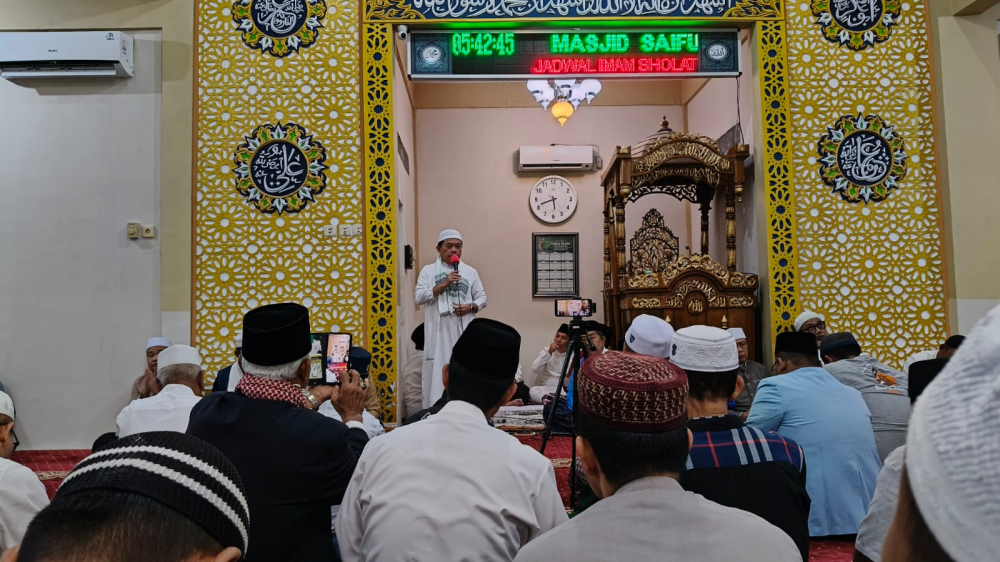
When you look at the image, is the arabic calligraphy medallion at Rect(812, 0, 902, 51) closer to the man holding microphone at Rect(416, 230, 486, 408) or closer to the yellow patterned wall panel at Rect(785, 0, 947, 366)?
the yellow patterned wall panel at Rect(785, 0, 947, 366)

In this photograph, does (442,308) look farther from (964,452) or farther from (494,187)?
(964,452)

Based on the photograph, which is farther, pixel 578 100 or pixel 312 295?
pixel 578 100

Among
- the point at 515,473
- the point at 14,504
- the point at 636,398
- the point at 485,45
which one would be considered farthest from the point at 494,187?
the point at 636,398

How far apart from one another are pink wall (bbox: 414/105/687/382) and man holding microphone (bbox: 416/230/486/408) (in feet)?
7.17

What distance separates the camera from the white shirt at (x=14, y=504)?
1721 millimetres

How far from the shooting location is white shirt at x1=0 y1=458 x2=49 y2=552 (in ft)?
5.65

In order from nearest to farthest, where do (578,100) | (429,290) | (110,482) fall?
(110,482), (429,290), (578,100)

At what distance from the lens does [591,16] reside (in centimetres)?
498

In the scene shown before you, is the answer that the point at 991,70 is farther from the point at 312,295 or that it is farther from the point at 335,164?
the point at 312,295

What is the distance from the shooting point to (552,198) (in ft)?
24.5

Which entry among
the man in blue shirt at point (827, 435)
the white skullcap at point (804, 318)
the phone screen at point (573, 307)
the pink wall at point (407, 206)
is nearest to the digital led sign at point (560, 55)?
the pink wall at point (407, 206)

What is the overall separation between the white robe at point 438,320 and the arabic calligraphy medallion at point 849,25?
3188 millimetres

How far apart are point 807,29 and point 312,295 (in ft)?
13.1

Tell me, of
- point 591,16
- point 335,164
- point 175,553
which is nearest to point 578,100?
point 591,16
